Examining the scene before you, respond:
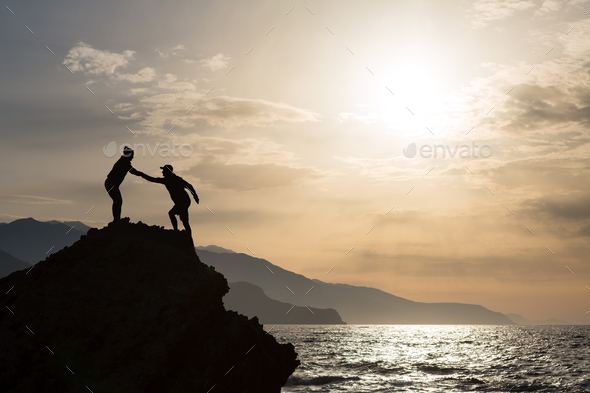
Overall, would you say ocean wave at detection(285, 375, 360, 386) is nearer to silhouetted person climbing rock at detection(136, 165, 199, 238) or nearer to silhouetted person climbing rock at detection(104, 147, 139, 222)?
silhouetted person climbing rock at detection(136, 165, 199, 238)

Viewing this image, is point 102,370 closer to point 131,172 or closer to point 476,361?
point 131,172

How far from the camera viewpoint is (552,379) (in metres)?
35.7

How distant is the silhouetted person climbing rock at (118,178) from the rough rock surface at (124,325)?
2.53ft

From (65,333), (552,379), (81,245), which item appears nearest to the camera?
(65,333)

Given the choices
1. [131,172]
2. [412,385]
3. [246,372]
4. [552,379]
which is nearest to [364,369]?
[412,385]

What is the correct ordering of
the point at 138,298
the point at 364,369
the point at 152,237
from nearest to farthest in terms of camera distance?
the point at 138,298 < the point at 152,237 < the point at 364,369

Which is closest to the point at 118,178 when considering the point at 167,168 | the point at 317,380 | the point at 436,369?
the point at 167,168

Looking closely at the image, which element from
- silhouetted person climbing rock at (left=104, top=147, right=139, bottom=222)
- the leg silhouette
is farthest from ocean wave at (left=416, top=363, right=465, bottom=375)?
silhouetted person climbing rock at (left=104, top=147, right=139, bottom=222)

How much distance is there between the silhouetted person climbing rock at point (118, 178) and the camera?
46.5ft

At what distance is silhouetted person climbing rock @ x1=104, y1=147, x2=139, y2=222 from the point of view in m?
14.2

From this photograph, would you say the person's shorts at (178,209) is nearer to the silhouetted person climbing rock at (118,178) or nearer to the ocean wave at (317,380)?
the silhouetted person climbing rock at (118,178)

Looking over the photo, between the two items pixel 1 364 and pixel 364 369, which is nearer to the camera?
pixel 1 364

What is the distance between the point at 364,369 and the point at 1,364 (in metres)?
39.4

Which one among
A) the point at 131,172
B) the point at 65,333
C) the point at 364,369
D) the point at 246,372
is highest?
the point at 131,172
